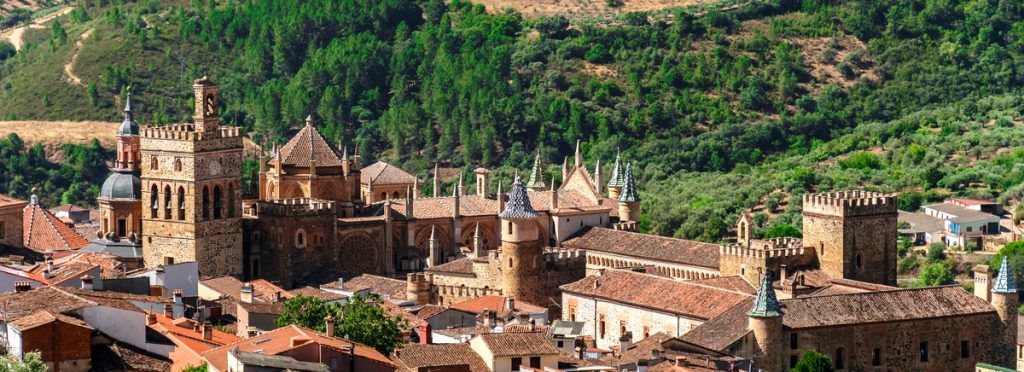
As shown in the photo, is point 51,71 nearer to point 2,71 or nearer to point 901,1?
point 2,71

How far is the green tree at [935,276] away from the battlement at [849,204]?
1871 centimetres

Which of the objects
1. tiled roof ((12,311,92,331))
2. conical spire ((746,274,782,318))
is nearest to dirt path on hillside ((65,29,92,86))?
conical spire ((746,274,782,318))

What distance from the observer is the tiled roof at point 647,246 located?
3029 inches

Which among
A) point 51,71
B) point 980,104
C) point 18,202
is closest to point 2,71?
point 51,71

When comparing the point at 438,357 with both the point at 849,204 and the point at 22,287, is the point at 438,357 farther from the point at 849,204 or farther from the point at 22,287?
the point at 849,204

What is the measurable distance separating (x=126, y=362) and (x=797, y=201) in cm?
6213

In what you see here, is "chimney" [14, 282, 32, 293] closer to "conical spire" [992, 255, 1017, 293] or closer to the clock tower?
the clock tower

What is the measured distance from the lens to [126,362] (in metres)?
49.6

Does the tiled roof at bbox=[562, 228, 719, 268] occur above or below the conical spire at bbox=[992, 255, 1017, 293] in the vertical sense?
above

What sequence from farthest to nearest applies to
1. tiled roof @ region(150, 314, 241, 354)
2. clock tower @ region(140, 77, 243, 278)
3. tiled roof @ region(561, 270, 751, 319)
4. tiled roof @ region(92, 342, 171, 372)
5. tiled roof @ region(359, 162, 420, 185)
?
tiled roof @ region(359, 162, 420, 185), clock tower @ region(140, 77, 243, 278), tiled roof @ region(561, 270, 751, 319), tiled roof @ region(150, 314, 241, 354), tiled roof @ region(92, 342, 171, 372)

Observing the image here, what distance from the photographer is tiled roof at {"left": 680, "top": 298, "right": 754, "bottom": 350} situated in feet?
206

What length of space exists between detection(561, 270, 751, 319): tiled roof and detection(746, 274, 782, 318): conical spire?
2419 mm

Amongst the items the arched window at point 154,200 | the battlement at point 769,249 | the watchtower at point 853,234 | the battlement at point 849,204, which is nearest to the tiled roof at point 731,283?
the battlement at point 769,249

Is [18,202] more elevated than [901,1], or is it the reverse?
[901,1]
